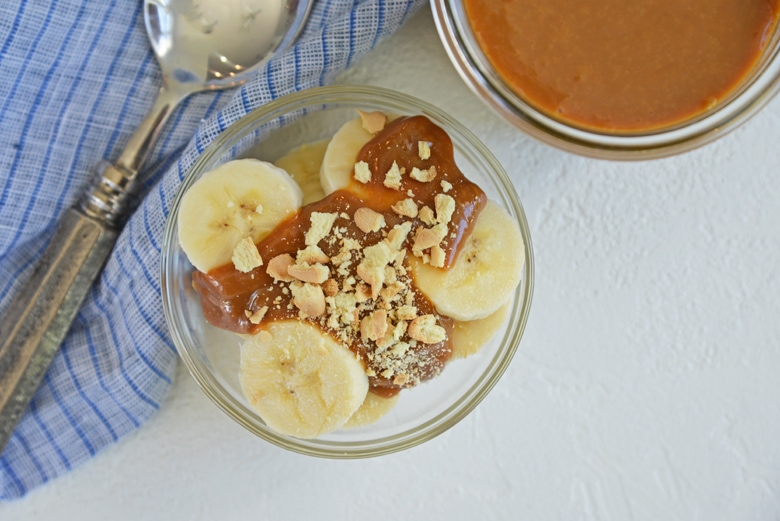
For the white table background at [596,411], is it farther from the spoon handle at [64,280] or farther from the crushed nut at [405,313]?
the crushed nut at [405,313]

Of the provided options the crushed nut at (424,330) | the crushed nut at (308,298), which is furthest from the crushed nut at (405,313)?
the crushed nut at (308,298)

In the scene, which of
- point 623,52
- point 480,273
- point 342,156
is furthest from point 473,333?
point 623,52

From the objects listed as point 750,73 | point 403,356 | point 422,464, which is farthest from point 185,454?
point 750,73

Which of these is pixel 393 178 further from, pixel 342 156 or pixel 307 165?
pixel 307 165

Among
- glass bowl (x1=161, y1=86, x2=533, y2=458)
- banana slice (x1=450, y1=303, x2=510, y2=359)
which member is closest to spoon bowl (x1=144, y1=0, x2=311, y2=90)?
glass bowl (x1=161, y1=86, x2=533, y2=458)

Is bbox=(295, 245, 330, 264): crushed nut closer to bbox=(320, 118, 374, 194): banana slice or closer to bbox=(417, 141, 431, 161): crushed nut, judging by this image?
bbox=(320, 118, 374, 194): banana slice

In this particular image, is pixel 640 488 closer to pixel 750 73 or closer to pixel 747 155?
pixel 747 155
